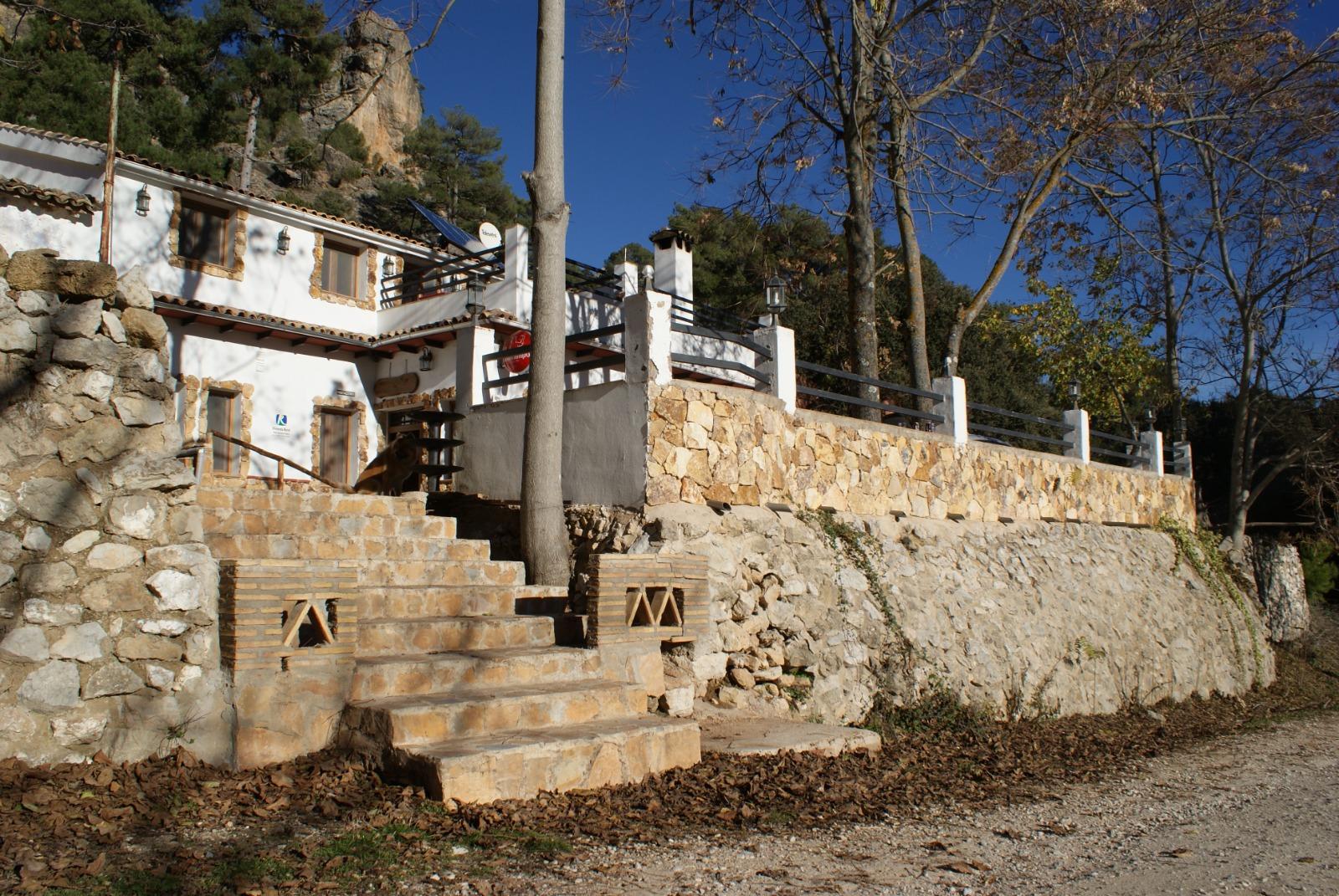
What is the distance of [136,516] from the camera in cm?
518

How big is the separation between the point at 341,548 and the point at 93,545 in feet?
7.49

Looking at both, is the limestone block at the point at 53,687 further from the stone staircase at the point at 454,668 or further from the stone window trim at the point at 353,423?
the stone window trim at the point at 353,423

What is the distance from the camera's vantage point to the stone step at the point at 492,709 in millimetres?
5133

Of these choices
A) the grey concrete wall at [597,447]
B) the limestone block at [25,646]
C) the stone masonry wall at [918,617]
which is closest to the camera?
the limestone block at [25,646]

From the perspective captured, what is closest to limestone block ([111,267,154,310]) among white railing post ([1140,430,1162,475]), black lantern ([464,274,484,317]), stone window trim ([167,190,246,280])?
black lantern ([464,274,484,317])

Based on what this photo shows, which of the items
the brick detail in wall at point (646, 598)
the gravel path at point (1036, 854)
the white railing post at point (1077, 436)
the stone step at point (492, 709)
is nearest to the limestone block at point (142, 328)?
the stone step at point (492, 709)

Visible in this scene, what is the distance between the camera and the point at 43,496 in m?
4.96

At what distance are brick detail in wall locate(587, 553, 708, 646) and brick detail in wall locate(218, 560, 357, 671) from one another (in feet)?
5.28

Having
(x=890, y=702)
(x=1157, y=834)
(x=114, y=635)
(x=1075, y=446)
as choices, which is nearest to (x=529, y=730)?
(x=114, y=635)

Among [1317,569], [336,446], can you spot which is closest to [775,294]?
[336,446]

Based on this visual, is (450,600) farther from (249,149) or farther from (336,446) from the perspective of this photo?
(249,149)

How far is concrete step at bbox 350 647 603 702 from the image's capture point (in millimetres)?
5555

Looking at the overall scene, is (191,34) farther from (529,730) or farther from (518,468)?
(529,730)

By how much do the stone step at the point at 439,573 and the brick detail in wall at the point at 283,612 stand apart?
1.34 meters
